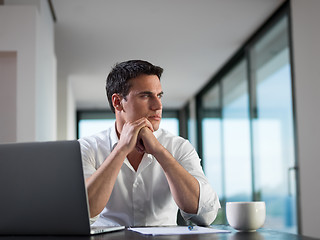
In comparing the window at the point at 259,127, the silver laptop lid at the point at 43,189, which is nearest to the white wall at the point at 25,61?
the silver laptop lid at the point at 43,189

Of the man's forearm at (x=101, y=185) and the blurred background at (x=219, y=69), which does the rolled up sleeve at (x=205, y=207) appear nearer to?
the man's forearm at (x=101, y=185)

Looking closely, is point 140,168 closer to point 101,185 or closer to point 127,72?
point 101,185

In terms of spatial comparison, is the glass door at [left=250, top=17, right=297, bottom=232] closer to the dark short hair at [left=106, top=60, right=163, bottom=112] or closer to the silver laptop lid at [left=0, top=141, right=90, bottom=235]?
the dark short hair at [left=106, top=60, right=163, bottom=112]

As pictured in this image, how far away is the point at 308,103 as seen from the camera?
3756 mm

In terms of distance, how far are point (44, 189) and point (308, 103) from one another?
3.03 meters

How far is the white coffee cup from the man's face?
2.38ft

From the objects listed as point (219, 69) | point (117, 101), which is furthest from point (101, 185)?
point (219, 69)

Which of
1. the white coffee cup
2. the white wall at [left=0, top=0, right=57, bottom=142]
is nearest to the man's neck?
the white coffee cup

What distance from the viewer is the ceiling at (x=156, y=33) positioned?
4.39 m

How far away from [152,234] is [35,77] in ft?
7.74

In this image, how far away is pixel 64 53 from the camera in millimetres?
5875

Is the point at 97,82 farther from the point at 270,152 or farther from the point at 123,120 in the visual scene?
the point at 123,120

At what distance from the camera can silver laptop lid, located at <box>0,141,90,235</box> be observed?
1113mm

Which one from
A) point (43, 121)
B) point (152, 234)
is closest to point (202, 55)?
point (43, 121)
